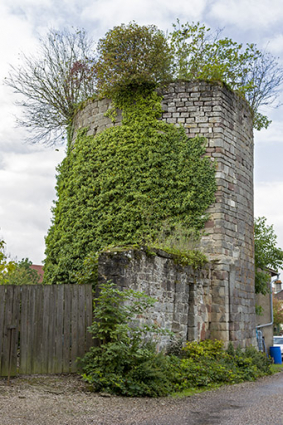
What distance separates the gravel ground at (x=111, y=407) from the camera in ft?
17.6

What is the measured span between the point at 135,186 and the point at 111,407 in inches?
250

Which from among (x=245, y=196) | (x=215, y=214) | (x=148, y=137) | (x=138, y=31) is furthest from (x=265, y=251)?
(x=138, y=31)

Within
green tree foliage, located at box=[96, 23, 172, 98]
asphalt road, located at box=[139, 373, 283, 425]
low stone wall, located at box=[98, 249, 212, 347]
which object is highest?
green tree foliage, located at box=[96, 23, 172, 98]

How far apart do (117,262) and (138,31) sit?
6.89m

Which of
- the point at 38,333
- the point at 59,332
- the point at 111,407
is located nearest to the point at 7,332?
the point at 38,333

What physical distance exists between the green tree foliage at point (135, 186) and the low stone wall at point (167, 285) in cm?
166

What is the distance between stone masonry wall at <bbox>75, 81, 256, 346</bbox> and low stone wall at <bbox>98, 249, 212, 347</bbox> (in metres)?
0.44

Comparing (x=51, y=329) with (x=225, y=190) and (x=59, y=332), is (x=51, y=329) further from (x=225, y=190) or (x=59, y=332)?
(x=225, y=190)

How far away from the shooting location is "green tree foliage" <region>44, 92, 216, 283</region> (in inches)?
451

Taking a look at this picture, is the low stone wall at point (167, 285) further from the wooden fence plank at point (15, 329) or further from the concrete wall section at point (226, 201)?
the wooden fence plank at point (15, 329)

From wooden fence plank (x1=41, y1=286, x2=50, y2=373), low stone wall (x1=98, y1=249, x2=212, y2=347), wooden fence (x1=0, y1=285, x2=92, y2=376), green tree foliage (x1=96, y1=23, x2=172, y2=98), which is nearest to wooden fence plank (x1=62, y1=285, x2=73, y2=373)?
wooden fence (x1=0, y1=285, x2=92, y2=376)

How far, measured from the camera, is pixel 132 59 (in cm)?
1223

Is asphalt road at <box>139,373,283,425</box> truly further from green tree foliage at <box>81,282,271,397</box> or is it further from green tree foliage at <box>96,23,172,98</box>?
green tree foliage at <box>96,23,172,98</box>

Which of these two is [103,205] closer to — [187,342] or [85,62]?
[187,342]
